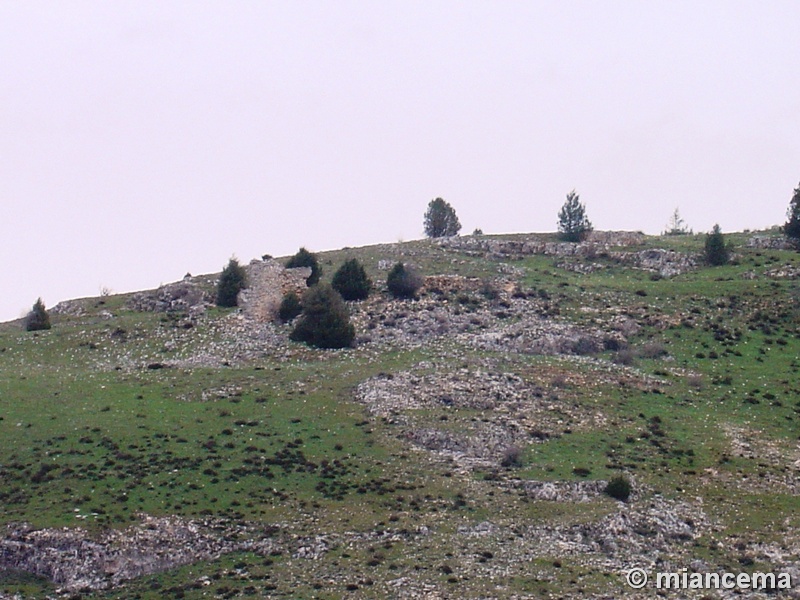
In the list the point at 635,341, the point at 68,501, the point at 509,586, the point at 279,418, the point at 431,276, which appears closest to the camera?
the point at 509,586

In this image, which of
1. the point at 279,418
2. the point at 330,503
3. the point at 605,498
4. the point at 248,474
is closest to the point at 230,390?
the point at 279,418

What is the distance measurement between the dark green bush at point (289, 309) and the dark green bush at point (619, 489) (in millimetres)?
37865

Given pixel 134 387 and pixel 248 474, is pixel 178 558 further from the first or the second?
pixel 134 387

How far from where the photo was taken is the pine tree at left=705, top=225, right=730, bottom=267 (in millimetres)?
103500

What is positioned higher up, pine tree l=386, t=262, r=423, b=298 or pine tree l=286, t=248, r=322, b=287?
pine tree l=286, t=248, r=322, b=287

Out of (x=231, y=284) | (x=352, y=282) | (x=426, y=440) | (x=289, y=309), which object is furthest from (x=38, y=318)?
(x=426, y=440)

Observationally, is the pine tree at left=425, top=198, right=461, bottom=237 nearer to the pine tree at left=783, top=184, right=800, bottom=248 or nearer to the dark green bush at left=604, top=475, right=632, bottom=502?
the pine tree at left=783, top=184, right=800, bottom=248

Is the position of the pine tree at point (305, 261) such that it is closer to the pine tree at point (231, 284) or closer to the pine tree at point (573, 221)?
the pine tree at point (231, 284)

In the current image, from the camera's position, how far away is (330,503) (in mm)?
57656

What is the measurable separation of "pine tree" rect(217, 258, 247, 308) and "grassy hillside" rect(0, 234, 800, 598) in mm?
1902

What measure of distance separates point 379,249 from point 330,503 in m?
55.8

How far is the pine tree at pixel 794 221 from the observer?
107 meters

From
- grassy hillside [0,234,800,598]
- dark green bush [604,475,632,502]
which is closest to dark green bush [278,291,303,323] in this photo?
grassy hillside [0,234,800,598]

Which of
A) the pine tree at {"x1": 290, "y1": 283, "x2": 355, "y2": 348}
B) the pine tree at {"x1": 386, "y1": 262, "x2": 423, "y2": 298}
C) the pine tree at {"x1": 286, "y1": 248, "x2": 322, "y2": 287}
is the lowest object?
the pine tree at {"x1": 290, "y1": 283, "x2": 355, "y2": 348}
